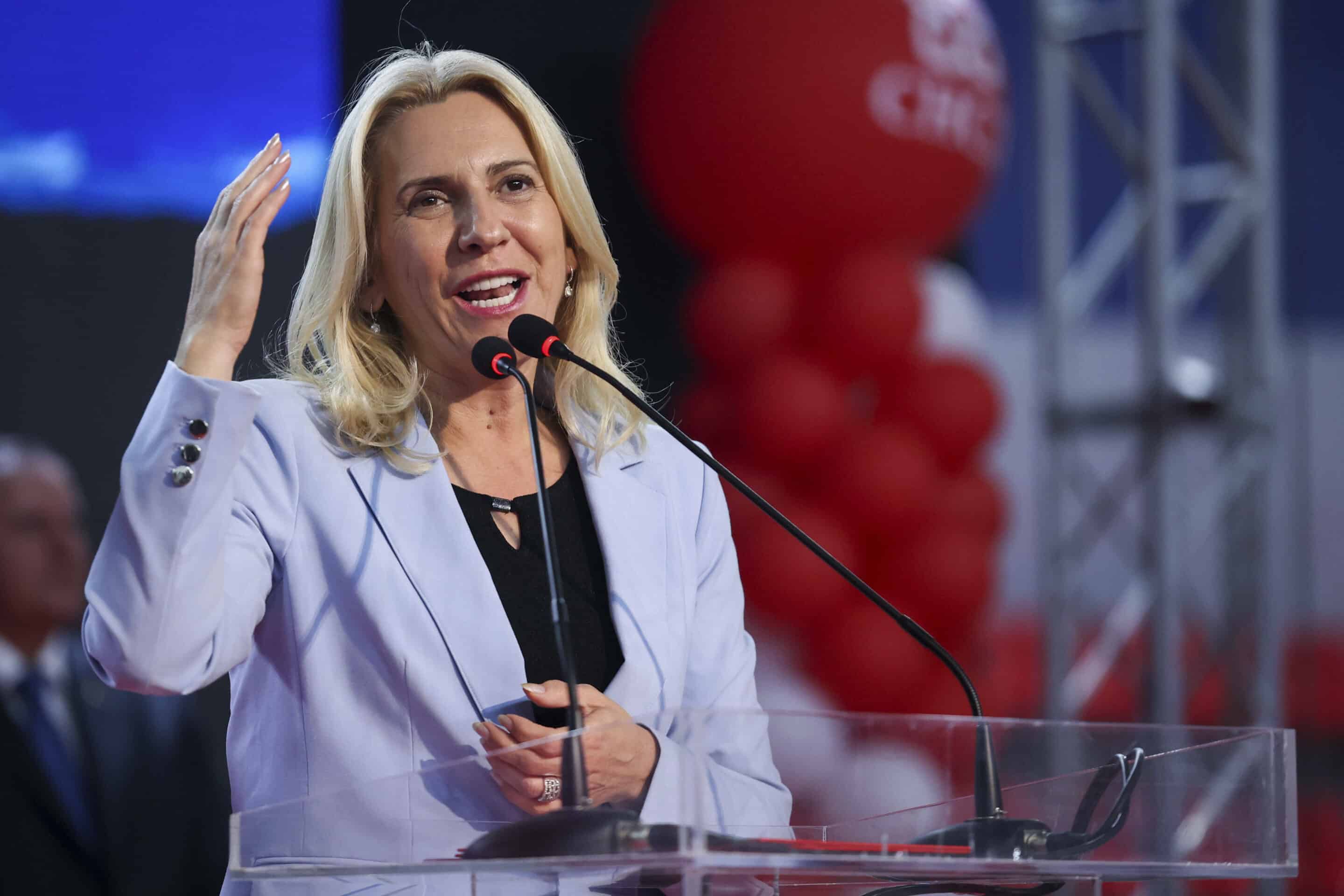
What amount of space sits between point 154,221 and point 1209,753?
79.7 inches

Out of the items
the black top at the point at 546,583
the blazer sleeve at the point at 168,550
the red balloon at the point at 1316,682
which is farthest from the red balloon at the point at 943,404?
the blazer sleeve at the point at 168,550

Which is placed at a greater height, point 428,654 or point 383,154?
point 383,154

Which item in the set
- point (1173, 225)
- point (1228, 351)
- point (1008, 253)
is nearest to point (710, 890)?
point (1173, 225)

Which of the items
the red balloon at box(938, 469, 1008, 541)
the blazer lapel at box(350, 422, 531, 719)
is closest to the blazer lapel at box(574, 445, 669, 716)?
A: the blazer lapel at box(350, 422, 531, 719)

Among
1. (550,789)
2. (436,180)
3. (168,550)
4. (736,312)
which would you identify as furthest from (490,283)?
(736,312)

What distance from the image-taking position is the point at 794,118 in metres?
3.17

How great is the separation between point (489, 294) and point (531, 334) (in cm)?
18

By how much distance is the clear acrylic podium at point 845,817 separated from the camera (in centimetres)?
88

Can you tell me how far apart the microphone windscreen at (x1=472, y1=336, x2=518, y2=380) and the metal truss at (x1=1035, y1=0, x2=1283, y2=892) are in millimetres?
2400

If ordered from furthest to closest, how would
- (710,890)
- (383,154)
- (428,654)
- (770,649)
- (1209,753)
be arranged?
(770,649) → (383,154) → (428,654) → (1209,753) → (710,890)

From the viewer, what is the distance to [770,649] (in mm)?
3244

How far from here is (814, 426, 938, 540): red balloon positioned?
3301 mm

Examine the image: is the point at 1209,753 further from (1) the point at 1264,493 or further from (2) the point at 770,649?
(1) the point at 1264,493

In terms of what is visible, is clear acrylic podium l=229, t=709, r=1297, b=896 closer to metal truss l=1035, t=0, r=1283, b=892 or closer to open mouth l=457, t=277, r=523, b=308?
open mouth l=457, t=277, r=523, b=308
